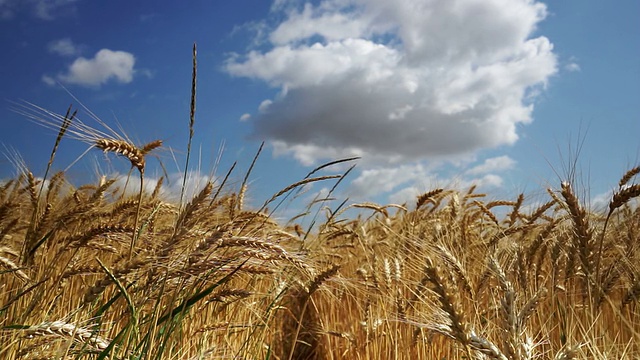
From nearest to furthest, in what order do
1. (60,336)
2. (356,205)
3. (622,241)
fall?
(60,336) → (622,241) → (356,205)

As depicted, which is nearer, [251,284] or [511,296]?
[511,296]

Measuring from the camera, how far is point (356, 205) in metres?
4.88

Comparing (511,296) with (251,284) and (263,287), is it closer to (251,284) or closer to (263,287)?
(251,284)

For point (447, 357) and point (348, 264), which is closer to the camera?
point (447, 357)

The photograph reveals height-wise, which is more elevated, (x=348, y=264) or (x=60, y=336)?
(x=348, y=264)

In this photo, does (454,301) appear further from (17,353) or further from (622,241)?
(622,241)

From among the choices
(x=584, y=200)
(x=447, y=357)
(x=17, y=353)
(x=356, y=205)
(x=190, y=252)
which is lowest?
(x=17, y=353)

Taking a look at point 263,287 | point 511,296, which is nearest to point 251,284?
point 263,287

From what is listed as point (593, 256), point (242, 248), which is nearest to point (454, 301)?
point (242, 248)

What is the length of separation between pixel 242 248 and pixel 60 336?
635 millimetres

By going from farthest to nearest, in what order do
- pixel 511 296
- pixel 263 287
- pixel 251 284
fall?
pixel 263 287, pixel 251 284, pixel 511 296

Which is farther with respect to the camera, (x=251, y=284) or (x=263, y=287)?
(x=263, y=287)

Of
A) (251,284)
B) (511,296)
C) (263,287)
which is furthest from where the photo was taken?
(263,287)

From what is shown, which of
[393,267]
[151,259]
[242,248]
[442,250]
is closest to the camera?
[151,259]
